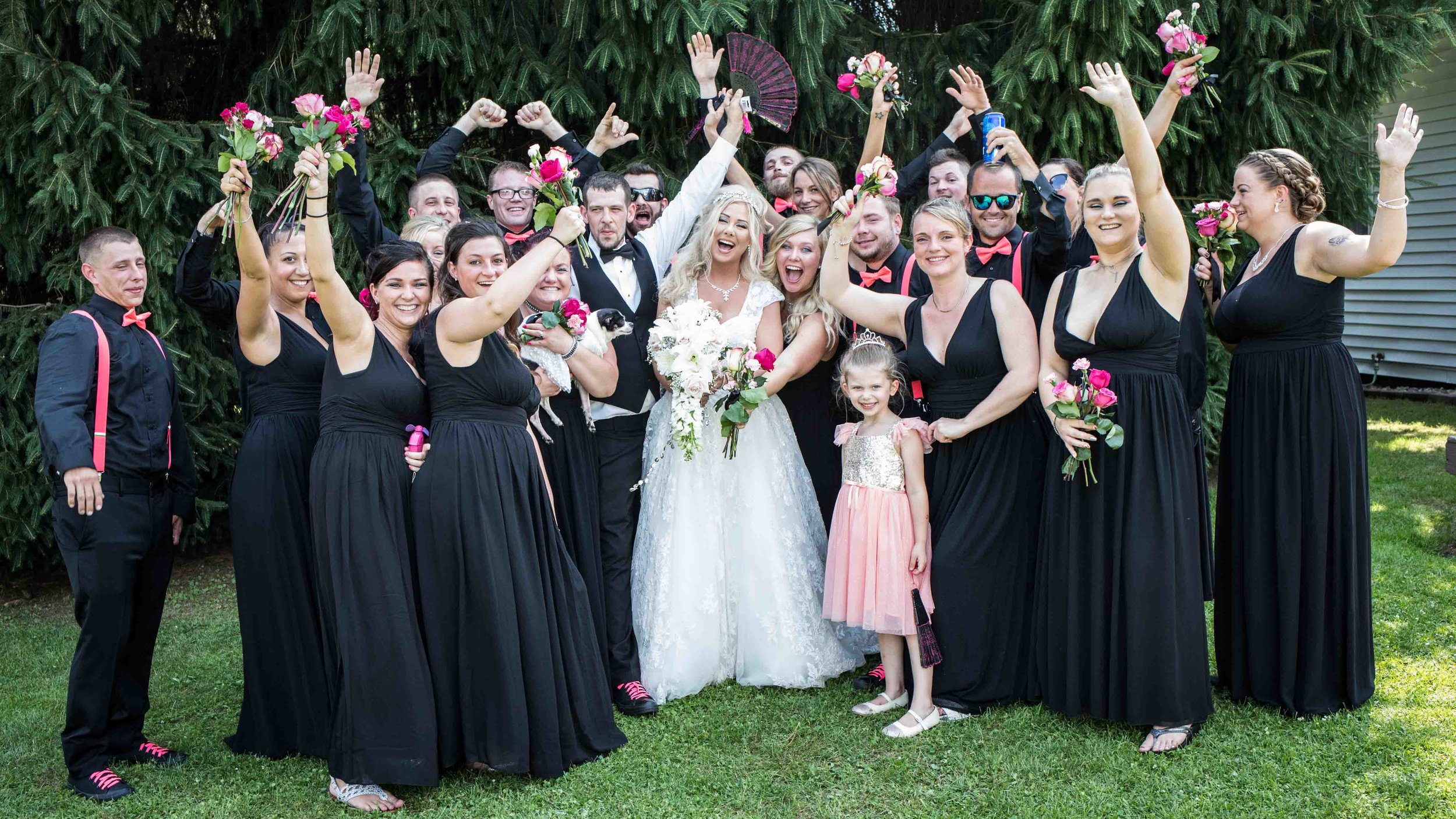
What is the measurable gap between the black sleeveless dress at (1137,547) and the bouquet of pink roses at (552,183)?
2142 millimetres

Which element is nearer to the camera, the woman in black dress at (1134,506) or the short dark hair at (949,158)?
the woman in black dress at (1134,506)

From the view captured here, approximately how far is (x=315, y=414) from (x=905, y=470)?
2.64 meters

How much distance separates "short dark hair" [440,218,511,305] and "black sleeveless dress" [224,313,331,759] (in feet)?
2.22

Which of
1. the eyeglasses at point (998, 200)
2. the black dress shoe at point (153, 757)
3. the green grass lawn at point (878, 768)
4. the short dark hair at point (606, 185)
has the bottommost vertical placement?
the green grass lawn at point (878, 768)

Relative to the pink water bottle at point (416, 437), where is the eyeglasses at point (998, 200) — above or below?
above

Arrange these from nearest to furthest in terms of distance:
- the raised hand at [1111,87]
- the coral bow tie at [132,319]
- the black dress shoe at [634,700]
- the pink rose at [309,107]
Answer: the pink rose at [309,107], the raised hand at [1111,87], the coral bow tie at [132,319], the black dress shoe at [634,700]

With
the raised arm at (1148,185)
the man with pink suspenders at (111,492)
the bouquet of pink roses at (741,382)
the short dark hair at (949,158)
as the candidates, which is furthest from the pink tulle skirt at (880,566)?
Result: the man with pink suspenders at (111,492)

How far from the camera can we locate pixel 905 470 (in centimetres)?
489

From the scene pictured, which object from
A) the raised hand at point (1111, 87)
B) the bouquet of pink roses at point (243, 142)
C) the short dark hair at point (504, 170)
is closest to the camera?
the raised hand at point (1111, 87)

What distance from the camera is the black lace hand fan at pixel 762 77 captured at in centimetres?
635

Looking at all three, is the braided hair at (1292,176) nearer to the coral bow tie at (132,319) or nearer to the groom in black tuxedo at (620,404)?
the groom in black tuxedo at (620,404)

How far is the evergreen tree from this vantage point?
6.82 m

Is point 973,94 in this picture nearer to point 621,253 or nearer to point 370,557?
point 621,253

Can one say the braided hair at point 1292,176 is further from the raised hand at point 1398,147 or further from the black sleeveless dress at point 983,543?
the black sleeveless dress at point 983,543
